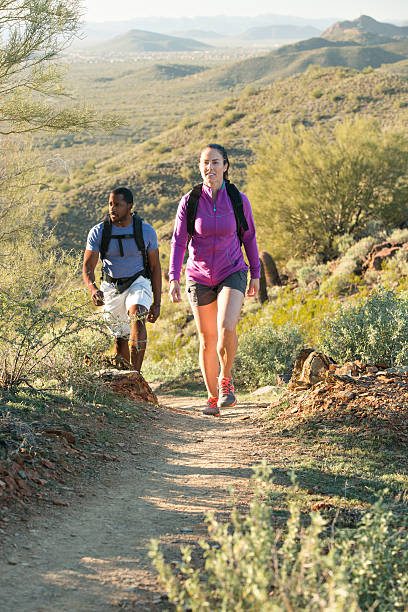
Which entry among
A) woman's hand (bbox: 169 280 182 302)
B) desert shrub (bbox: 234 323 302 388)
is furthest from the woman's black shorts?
desert shrub (bbox: 234 323 302 388)

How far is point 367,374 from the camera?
20.1 ft

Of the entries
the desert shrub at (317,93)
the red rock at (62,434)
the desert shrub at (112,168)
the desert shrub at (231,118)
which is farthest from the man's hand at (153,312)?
the desert shrub at (231,118)

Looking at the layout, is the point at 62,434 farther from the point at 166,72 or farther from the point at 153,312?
the point at 166,72

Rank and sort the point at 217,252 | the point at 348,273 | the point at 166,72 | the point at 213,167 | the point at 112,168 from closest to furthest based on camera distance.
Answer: the point at 213,167
the point at 217,252
the point at 348,273
the point at 112,168
the point at 166,72

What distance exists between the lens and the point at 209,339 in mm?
5805

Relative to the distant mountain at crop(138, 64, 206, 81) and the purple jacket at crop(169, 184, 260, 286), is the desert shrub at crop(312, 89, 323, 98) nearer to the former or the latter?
the purple jacket at crop(169, 184, 260, 286)

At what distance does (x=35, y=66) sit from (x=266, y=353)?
23.5 ft

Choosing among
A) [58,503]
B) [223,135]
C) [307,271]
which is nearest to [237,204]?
[58,503]

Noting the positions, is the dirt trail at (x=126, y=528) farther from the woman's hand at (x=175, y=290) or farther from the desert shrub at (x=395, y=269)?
the desert shrub at (x=395, y=269)

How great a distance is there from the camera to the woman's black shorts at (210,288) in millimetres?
5492

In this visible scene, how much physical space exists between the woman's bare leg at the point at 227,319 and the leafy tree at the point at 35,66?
7.60 meters

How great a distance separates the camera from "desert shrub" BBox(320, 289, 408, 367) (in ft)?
24.6

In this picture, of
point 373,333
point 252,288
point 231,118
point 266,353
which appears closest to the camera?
point 252,288

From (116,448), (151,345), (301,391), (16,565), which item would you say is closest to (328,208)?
(151,345)
